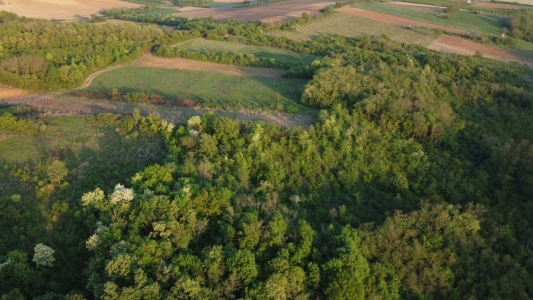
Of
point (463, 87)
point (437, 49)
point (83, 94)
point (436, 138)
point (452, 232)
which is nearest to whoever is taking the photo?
point (452, 232)

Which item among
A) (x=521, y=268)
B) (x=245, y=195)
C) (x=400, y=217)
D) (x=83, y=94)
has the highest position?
(x=83, y=94)

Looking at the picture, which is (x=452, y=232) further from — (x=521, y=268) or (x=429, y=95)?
(x=429, y=95)

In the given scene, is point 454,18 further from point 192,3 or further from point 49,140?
point 49,140

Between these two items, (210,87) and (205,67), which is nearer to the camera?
(210,87)

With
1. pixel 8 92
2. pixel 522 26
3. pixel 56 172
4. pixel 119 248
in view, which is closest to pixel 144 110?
pixel 56 172

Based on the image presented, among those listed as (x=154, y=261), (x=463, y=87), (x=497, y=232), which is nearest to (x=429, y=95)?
(x=463, y=87)

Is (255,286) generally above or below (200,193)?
below
